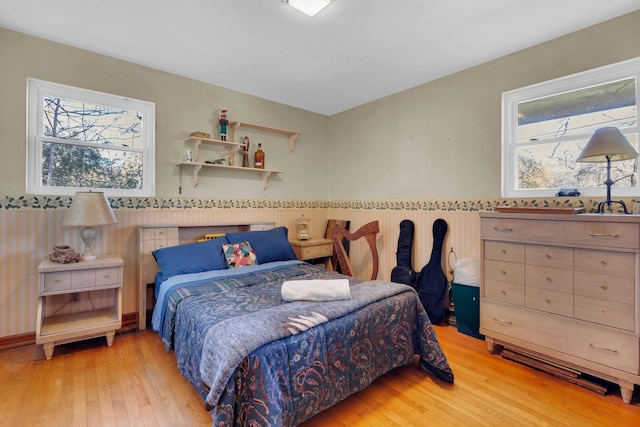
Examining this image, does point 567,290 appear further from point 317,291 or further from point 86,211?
point 86,211

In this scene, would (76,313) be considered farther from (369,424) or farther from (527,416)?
(527,416)

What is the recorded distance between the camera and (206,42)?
8.27ft

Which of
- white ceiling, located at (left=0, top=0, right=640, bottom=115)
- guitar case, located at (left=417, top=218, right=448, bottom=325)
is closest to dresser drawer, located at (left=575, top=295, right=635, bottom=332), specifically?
guitar case, located at (left=417, top=218, right=448, bottom=325)

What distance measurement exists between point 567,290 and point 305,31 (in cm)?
271

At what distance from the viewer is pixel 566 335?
204 centimetres

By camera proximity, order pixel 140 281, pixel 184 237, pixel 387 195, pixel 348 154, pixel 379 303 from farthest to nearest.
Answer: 1. pixel 348 154
2. pixel 387 195
3. pixel 184 237
4. pixel 140 281
5. pixel 379 303

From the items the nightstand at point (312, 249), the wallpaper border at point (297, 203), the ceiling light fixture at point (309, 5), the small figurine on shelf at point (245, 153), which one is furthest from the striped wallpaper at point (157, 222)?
the ceiling light fixture at point (309, 5)

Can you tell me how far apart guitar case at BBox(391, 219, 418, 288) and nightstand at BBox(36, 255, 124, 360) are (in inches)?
108

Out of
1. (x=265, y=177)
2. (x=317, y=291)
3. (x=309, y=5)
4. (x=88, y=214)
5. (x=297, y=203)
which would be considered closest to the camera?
(x=317, y=291)

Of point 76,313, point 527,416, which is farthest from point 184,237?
point 527,416

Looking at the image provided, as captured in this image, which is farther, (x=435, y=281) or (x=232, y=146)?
(x=232, y=146)

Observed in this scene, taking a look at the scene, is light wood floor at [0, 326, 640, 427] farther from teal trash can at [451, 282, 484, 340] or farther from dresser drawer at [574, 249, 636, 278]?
dresser drawer at [574, 249, 636, 278]

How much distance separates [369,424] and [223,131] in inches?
120

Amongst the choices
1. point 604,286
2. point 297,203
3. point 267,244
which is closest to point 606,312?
point 604,286
